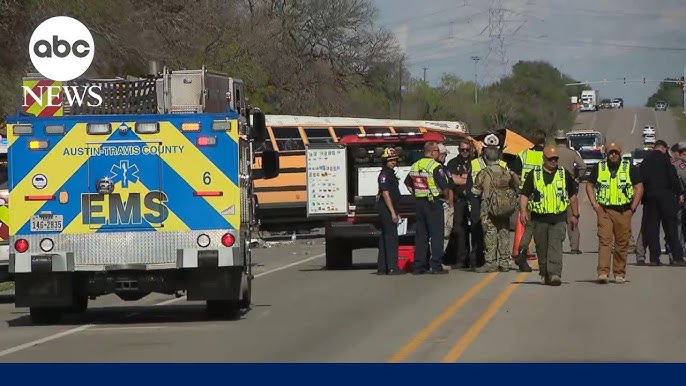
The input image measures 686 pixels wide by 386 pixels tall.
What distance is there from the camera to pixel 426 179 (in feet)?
69.0

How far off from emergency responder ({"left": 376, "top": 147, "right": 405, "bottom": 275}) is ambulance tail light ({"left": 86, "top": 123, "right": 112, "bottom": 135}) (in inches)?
280

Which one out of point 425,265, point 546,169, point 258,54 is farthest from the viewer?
point 258,54

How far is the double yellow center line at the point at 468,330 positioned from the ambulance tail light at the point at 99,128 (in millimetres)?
4064

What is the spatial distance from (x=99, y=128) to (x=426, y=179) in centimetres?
740

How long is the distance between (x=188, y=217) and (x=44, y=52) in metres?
5.59

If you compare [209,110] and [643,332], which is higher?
[209,110]

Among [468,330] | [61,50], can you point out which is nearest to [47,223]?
[468,330]

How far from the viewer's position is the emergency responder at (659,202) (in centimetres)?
2198

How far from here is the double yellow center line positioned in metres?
11.8

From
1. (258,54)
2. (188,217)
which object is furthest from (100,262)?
(258,54)

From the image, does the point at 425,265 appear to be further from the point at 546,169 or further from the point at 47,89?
the point at 47,89

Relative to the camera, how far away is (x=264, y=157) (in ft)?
Result: 55.7

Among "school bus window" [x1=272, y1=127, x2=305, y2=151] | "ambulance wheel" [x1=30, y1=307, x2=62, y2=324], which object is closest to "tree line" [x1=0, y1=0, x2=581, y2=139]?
"school bus window" [x1=272, y1=127, x2=305, y2=151]

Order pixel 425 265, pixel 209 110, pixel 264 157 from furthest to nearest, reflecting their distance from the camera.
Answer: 1. pixel 425 265
2. pixel 264 157
3. pixel 209 110
